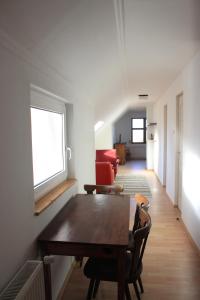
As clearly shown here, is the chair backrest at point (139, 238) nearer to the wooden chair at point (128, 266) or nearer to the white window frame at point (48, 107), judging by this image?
the wooden chair at point (128, 266)

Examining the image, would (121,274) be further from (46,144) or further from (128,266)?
(46,144)

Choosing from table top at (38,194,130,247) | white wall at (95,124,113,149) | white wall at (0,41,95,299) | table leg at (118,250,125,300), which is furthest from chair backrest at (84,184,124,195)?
white wall at (95,124,113,149)

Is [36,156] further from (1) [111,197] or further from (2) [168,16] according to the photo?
(2) [168,16]

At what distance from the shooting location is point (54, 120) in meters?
2.48

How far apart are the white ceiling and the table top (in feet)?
3.86

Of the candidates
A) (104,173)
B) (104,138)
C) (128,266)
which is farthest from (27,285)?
(104,138)

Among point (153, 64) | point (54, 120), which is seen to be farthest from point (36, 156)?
point (153, 64)

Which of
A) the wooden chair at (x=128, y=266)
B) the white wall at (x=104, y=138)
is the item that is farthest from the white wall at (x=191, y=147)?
the white wall at (x=104, y=138)

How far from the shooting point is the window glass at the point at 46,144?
202 cm

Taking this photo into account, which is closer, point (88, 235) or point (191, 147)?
point (88, 235)

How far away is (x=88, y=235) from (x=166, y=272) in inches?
47.8

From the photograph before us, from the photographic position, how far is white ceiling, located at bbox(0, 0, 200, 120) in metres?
1.34

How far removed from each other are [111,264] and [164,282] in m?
0.79

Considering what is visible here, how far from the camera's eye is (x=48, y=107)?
7.26ft
